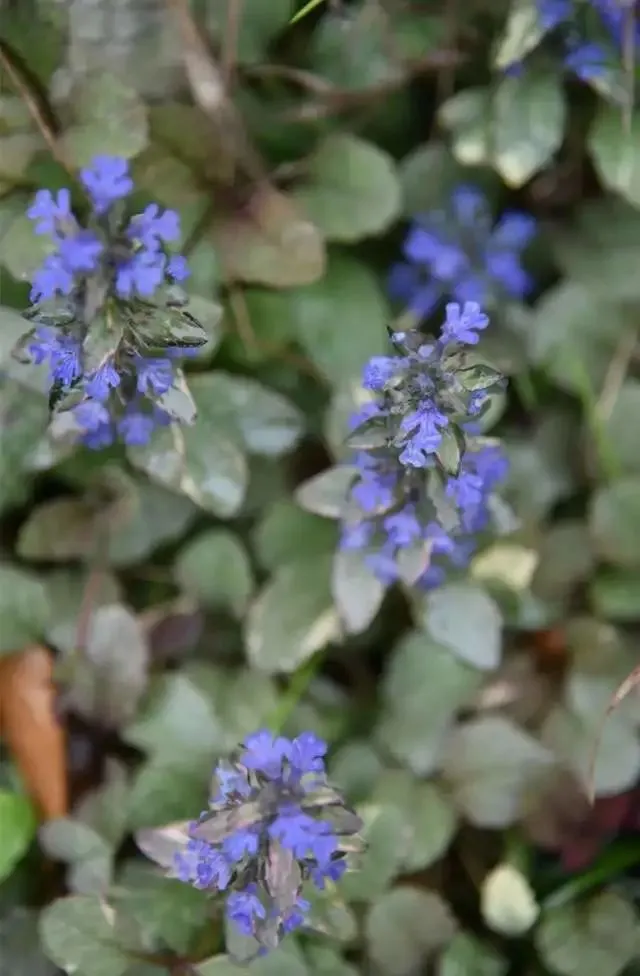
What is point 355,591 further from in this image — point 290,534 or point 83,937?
point 83,937

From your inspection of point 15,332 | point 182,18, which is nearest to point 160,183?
point 182,18

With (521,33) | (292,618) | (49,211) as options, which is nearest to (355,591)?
(292,618)

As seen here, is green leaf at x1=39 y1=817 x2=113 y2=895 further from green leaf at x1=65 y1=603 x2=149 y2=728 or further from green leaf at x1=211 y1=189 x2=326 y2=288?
green leaf at x1=211 y1=189 x2=326 y2=288

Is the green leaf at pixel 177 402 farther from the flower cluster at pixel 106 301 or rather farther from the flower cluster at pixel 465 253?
the flower cluster at pixel 465 253

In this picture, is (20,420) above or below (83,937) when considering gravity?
above

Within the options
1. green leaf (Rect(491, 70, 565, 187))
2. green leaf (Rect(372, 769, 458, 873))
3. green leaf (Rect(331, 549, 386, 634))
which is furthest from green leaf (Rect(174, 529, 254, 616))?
green leaf (Rect(491, 70, 565, 187))

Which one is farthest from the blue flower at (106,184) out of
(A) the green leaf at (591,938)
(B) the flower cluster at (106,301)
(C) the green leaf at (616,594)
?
(A) the green leaf at (591,938)
